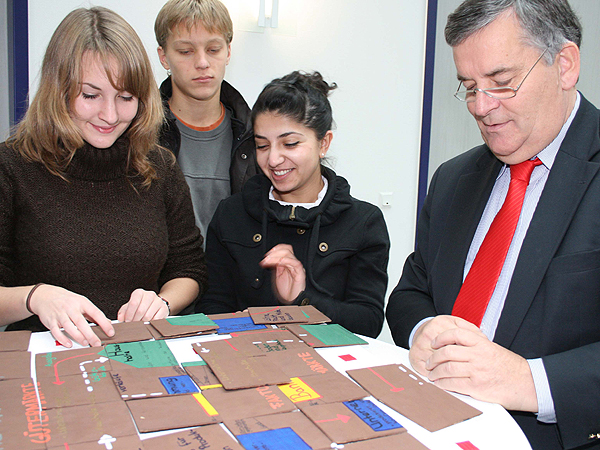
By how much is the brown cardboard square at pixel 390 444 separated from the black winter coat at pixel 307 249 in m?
0.82

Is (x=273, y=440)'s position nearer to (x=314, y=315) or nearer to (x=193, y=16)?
(x=314, y=315)

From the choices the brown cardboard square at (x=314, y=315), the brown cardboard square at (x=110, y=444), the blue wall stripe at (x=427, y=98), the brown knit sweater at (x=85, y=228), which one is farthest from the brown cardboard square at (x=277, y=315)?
the blue wall stripe at (x=427, y=98)

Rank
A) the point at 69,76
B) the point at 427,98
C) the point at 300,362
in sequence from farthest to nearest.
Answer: the point at 427,98, the point at 69,76, the point at 300,362

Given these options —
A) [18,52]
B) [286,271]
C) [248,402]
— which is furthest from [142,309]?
[18,52]

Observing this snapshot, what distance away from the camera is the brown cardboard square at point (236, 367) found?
1.00 m

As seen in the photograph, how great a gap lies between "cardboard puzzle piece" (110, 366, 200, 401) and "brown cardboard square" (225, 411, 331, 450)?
15 centimetres

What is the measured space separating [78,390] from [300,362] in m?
0.42

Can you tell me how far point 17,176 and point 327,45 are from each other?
2.22 m

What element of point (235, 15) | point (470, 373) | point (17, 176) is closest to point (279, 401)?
point (470, 373)

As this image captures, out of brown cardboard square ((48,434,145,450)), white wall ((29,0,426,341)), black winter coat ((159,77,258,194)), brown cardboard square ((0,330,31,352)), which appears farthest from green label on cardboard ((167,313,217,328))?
white wall ((29,0,426,341))

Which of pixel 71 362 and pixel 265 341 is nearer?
pixel 71 362

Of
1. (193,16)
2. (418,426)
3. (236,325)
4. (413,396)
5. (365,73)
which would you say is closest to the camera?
(418,426)

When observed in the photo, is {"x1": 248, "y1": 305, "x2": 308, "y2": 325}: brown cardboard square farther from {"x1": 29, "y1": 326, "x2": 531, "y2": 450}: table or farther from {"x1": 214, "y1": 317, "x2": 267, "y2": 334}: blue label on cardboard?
{"x1": 29, "y1": 326, "x2": 531, "y2": 450}: table

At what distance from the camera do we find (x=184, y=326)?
1.30 meters
